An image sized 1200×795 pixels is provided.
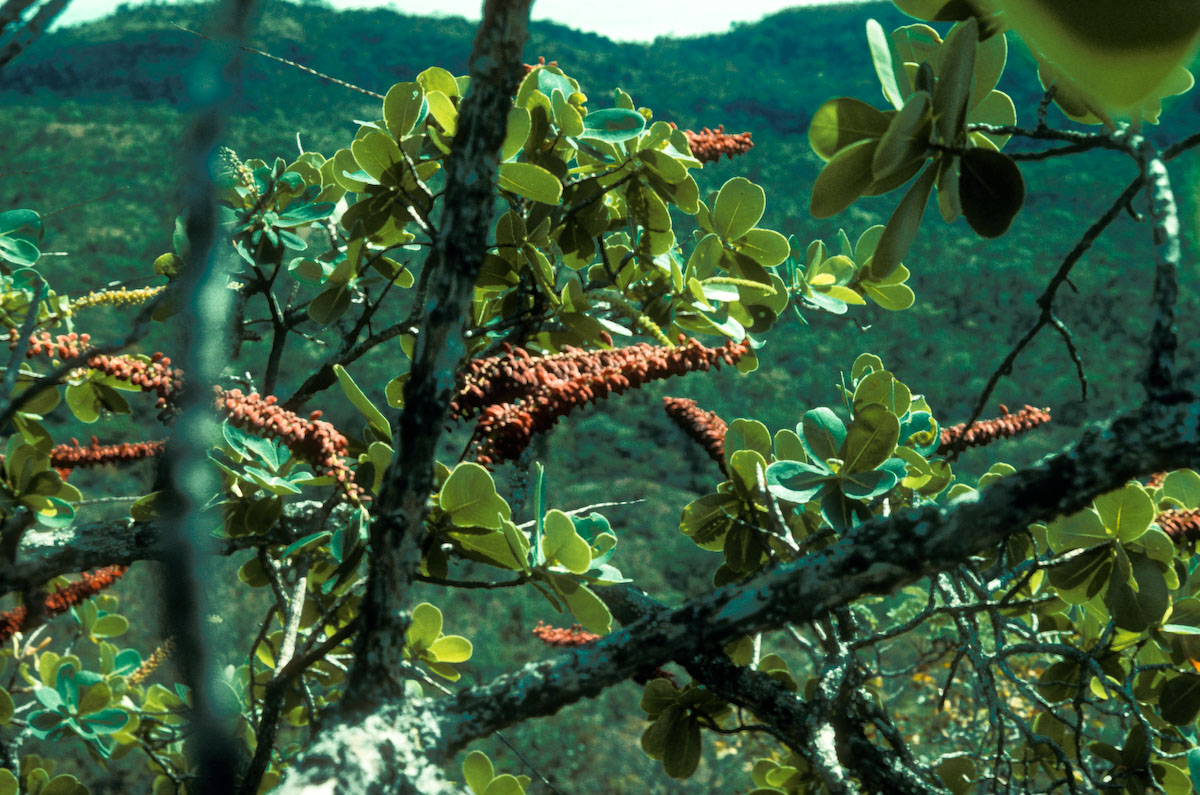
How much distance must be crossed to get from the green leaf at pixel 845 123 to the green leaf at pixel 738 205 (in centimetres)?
51

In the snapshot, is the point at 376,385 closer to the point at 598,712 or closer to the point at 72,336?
the point at 598,712

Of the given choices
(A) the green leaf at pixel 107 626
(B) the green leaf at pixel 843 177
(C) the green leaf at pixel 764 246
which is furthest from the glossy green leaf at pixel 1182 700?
(A) the green leaf at pixel 107 626

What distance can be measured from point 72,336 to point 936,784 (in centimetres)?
121

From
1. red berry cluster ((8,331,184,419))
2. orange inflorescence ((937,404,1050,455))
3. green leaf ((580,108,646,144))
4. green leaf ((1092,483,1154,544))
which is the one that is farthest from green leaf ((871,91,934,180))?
red berry cluster ((8,331,184,419))

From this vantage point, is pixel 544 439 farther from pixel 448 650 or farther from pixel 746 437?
pixel 746 437

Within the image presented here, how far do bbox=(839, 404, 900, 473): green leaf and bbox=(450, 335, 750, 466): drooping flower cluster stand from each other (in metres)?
0.21

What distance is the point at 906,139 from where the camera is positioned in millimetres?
573

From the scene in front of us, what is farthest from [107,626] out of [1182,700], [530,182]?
[1182,700]

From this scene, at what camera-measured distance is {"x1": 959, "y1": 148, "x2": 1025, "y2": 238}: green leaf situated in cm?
62

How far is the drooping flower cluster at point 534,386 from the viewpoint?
2.64 feet

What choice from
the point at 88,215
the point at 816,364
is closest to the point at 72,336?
the point at 816,364

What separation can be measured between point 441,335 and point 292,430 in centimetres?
43

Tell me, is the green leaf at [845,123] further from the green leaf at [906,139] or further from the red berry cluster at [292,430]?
the red berry cluster at [292,430]

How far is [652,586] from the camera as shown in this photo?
558 centimetres
